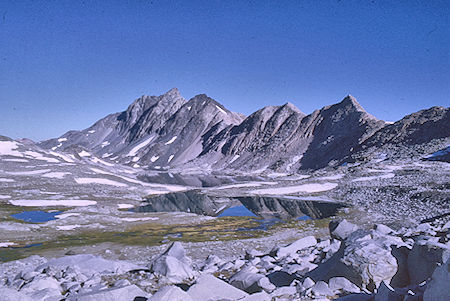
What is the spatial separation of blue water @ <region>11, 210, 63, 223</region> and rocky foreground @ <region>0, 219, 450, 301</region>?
3175 cm

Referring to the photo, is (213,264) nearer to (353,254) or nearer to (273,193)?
(353,254)

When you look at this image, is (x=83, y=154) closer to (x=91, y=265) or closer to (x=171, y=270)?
(x=91, y=265)

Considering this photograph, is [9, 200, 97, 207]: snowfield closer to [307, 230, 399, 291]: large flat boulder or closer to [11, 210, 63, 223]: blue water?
[11, 210, 63, 223]: blue water

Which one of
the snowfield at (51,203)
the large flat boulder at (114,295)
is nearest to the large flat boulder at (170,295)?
the large flat boulder at (114,295)

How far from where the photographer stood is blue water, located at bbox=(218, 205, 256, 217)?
5184cm

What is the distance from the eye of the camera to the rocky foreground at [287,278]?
8.88m

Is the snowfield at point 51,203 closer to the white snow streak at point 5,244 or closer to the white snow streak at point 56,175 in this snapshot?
the white snow streak at point 5,244

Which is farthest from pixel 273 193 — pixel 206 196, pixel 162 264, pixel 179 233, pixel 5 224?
pixel 162 264

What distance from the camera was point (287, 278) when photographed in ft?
47.1

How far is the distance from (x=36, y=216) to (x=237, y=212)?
34.3m

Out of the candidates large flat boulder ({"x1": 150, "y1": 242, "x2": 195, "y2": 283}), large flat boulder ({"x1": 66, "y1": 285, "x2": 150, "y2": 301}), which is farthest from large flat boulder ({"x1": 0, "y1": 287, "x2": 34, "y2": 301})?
large flat boulder ({"x1": 150, "y1": 242, "x2": 195, "y2": 283})

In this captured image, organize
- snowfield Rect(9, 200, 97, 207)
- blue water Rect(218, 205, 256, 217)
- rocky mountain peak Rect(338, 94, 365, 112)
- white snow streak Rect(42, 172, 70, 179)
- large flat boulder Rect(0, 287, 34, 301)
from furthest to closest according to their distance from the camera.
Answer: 1. rocky mountain peak Rect(338, 94, 365, 112)
2. white snow streak Rect(42, 172, 70, 179)
3. snowfield Rect(9, 200, 97, 207)
4. blue water Rect(218, 205, 256, 217)
5. large flat boulder Rect(0, 287, 34, 301)

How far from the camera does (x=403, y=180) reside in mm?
61625

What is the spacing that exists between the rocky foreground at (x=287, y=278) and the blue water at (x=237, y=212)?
110 ft
